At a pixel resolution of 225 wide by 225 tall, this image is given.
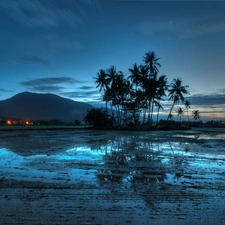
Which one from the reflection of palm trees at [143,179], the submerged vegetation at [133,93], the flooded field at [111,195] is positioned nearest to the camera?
the flooded field at [111,195]

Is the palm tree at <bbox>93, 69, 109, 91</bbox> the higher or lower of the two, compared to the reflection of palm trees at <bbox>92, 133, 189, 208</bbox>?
higher

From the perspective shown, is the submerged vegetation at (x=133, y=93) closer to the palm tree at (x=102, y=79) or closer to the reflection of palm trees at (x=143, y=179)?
the palm tree at (x=102, y=79)

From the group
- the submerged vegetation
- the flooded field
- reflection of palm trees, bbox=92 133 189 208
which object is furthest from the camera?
the submerged vegetation

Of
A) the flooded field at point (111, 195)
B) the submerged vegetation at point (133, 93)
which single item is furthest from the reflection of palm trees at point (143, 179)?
the submerged vegetation at point (133, 93)

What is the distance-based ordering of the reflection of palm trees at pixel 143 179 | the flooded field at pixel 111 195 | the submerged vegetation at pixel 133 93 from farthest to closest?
the submerged vegetation at pixel 133 93
the reflection of palm trees at pixel 143 179
the flooded field at pixel 111 195

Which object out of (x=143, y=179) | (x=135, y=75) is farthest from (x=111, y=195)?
(x=135, y=75)

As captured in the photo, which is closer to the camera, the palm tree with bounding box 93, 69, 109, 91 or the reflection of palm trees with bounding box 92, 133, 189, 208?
the reflection of palm trees with bounding box 92, 133, 189, 208

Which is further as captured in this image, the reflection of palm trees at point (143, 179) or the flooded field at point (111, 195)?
the reflection of palm trees at point (143, 179)

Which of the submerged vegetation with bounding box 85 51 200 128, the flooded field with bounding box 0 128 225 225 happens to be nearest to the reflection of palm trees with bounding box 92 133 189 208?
the flooded field with bounding box 0 128 225 225

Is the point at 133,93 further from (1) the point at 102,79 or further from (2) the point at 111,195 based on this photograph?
(2) the point at 111,195

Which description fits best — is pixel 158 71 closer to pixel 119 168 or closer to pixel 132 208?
pixel 119 168

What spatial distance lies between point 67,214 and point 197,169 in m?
4.59

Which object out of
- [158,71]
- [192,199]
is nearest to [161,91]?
[158,71]

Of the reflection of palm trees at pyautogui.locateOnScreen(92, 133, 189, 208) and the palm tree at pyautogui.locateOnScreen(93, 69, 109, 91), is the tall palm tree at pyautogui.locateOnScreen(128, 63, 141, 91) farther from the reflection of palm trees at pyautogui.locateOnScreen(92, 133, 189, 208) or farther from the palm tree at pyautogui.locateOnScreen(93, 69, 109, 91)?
the reflection of palm trees at pyautogui.locateOnScreen(92, 133, 189, 208)
